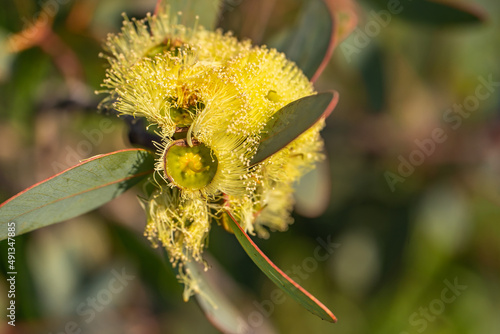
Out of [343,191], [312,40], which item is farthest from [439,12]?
[343,191]

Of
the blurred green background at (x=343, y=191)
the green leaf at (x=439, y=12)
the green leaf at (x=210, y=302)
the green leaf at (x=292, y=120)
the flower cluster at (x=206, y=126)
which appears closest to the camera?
the green leaf at (x=292, y=120)

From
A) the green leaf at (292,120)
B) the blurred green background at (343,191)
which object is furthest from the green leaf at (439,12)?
the green leaf at (292,120)

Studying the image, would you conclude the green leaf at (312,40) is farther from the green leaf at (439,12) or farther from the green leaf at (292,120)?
the green leaf at (439,12)

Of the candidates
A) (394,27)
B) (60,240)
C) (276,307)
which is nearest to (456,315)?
(276,307)

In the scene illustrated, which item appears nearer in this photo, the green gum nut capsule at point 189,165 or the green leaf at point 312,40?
the green gum nut capsule at point 189,165

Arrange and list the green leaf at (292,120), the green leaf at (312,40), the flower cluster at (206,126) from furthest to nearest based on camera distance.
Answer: the green leaf at (312,40) < the flower cluster at (206,126) < the green leaf at (292,120)

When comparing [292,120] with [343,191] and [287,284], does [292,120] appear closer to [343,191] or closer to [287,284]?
[287,284]

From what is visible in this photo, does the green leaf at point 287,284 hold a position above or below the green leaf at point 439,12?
below
